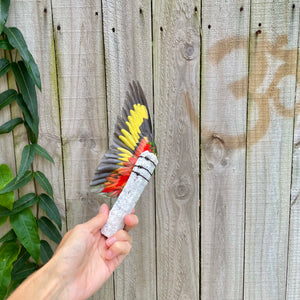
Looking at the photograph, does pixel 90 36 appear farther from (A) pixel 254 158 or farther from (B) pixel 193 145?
(A) pixel 254 158

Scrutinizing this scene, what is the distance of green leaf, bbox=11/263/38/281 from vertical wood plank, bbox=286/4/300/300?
3.02ft

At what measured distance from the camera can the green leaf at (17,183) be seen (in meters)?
0.97

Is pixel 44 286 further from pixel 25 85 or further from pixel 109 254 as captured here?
pixel 25 85

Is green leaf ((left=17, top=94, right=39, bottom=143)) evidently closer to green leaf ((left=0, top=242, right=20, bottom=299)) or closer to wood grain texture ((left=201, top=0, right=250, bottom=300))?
green leaf ((left=0, top=242, right=20, bottom=299))

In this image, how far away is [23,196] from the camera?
1075mm

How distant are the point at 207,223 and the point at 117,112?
1.69 ft

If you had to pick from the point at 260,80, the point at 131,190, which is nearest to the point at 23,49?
the point at 131,190

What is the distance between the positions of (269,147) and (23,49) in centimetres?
87

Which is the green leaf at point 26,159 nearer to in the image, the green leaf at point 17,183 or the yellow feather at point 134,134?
the green leaf at point 17,183

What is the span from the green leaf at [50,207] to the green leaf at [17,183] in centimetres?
8

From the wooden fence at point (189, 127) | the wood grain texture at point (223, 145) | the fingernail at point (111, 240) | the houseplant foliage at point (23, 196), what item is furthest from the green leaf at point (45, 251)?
the wood grain texture at point (223, 145)

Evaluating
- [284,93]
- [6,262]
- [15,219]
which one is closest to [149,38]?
[284,93]

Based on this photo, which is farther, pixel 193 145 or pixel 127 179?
pixel 193 145

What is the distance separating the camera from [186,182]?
113cm
